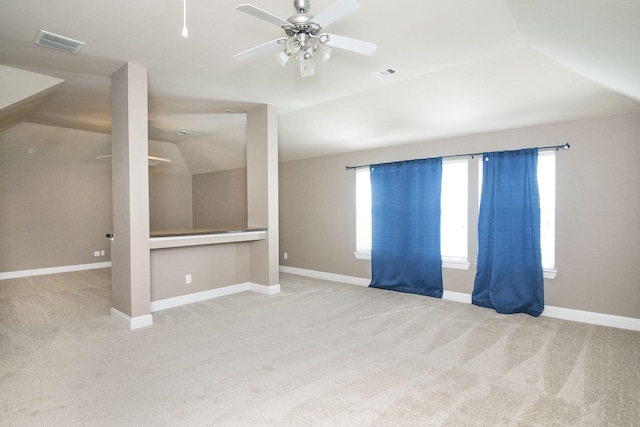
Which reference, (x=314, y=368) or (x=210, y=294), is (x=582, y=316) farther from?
(x=210, y=294)

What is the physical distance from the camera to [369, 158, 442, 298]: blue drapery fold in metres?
5.05

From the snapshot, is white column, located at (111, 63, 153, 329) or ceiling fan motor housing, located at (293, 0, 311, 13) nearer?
ceiling fan motor housing, located at (293, 0, 311, 13)

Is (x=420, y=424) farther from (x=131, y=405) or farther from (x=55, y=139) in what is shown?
(x=55, y=139)

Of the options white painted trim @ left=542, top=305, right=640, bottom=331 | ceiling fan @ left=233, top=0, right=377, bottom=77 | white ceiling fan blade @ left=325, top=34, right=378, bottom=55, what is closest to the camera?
ceiling fan @ left=233, top=0, right=377, bottom=77

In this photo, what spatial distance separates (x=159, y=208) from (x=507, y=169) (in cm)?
736

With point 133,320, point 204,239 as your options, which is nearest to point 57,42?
point 204,239

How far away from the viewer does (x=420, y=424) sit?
2080mm

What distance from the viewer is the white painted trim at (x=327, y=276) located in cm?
597

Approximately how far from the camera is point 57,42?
3076mm

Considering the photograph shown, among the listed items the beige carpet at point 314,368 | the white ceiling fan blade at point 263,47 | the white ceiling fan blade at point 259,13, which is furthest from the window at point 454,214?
the white ceiling fan blade at point 259,13

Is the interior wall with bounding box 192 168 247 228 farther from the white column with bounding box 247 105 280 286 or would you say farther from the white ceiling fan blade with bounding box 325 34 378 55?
the white ceiling fan blade with bounding box 325 34 378 55

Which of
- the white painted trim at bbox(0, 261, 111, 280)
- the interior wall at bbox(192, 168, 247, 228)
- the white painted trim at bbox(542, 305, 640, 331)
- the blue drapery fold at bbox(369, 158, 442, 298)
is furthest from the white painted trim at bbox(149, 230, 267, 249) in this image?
the white painted trim at bbox(0, 261, 111, 280)

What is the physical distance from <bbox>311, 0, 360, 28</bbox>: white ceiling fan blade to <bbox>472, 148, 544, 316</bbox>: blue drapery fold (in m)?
3.16

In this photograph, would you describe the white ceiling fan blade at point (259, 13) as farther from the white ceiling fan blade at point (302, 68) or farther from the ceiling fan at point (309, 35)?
the white ceiling fan blade at point (302, 68)
